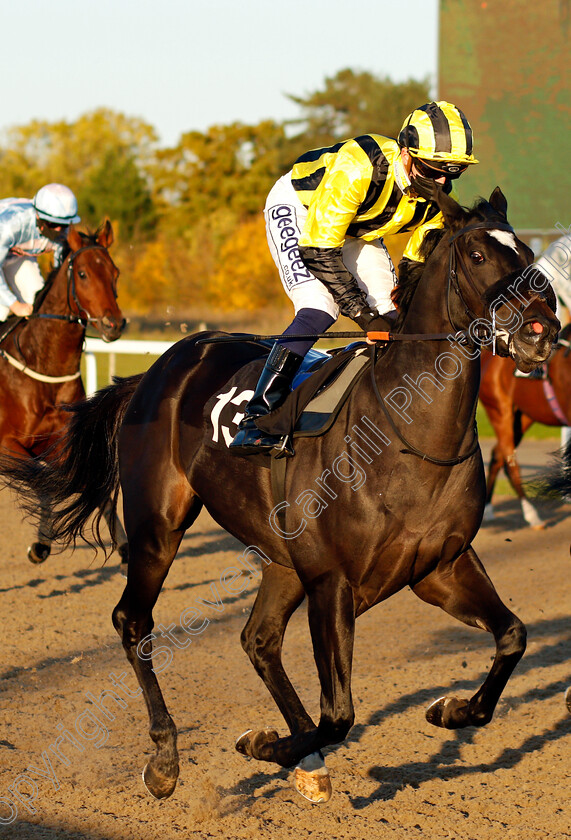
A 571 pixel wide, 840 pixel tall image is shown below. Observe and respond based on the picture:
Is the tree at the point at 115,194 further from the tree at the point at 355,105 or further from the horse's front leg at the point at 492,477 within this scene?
the horse's front leg at the point at 492,477

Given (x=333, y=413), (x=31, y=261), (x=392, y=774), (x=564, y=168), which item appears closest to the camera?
(x=333, y=413)

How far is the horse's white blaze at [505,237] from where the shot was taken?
2.97 m

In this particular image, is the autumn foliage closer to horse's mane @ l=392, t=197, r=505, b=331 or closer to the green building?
the green building

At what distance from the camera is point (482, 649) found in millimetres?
5195

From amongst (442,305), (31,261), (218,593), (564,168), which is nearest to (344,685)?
(442,305)

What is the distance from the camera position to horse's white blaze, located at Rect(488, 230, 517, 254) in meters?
2.97

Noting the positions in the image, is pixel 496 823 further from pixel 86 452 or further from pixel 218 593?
pixel 218 593

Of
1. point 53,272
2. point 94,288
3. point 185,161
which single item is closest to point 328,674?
point 94,288

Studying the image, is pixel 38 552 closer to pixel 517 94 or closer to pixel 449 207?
pixel 449 207

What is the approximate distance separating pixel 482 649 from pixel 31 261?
4.08 metres

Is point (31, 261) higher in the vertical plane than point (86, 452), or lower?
higher

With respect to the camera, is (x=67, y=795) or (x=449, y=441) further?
(x=67, y=795)

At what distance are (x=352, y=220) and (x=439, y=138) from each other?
480 millimetres

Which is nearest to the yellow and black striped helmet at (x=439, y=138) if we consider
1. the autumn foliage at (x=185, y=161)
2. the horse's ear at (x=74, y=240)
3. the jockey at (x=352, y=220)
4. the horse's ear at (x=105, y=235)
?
the jockey at (x=352, y=220)
